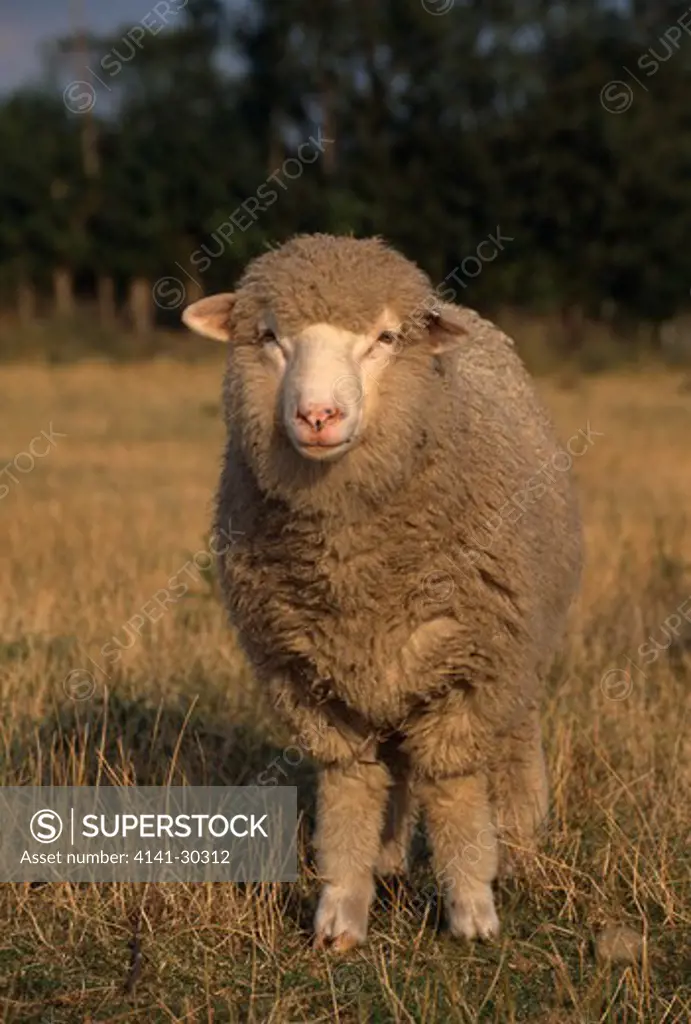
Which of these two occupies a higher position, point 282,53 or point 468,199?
point 282,53

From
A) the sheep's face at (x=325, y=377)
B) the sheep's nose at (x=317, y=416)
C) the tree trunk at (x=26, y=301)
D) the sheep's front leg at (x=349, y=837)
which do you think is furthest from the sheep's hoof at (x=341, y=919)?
the tree trunk at (x=26, y=301)

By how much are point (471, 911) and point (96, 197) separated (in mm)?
30619

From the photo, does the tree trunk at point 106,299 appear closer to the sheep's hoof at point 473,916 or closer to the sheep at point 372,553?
the sheep at point 372,553

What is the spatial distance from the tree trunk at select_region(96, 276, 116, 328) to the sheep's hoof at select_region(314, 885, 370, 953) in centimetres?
2745

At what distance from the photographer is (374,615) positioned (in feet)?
12.5

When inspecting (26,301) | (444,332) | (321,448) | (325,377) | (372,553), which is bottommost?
(26,301)

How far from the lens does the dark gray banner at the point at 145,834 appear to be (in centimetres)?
416

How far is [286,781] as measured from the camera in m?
5.00

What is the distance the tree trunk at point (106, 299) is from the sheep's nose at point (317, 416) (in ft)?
91.2

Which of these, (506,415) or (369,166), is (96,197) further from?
(506,415)

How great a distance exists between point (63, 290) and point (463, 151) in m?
9.08

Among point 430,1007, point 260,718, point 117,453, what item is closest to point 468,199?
point 117,453

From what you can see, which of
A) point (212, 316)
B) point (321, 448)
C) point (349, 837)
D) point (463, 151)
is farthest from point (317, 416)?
point (463, 151)

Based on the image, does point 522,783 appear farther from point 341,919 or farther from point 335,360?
point 335,360
